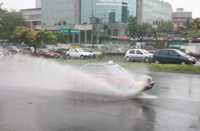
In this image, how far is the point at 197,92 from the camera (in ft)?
60.8

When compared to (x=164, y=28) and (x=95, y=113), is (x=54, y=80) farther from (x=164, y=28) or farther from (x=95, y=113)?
A: (x=164, y=28)

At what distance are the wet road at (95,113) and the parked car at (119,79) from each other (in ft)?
2.01

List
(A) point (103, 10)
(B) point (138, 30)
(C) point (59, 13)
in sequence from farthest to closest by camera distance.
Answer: (C) point (59, 13) → (A) point (103, 10) → (B) point (138, 30)

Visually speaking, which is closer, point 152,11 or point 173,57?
point 173,57

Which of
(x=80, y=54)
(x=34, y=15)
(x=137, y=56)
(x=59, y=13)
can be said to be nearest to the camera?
(x=137, y=56)

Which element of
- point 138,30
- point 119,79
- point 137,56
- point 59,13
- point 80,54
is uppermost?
point 59,13

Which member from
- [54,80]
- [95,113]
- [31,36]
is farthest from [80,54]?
[95,113]

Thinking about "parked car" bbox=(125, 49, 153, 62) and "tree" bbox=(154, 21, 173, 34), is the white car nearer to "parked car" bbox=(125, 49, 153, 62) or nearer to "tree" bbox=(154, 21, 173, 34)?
"parked car" bbox=(125, 49, 153, 62)

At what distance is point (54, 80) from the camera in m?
19.6

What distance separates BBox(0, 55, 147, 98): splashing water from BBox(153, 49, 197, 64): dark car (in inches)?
644

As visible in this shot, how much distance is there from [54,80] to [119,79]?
4.47 m

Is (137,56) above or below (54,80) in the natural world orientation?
below

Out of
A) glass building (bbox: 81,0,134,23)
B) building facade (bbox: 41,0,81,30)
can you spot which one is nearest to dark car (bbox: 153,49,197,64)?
glass building (bbox: 81,0,134,23)

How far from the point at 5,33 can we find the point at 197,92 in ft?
255
